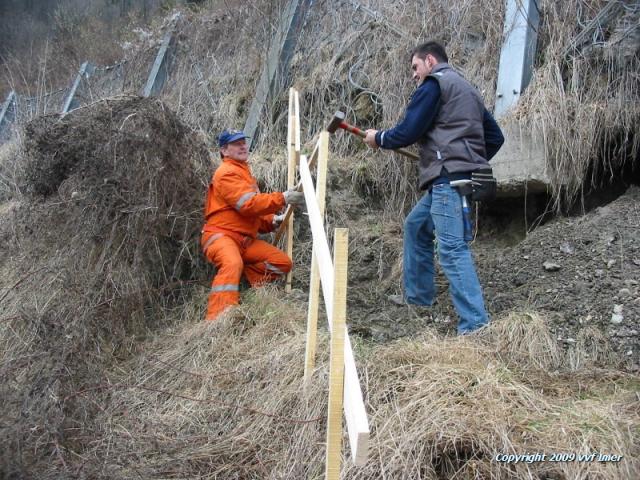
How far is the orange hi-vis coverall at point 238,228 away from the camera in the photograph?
16.3 ft

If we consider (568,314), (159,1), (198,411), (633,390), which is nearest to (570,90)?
(568,314)

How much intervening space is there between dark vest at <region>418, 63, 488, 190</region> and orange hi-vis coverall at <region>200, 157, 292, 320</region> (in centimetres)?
119

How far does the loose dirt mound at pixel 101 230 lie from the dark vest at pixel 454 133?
2.06m

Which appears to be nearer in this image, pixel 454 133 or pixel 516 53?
pixel 454 133

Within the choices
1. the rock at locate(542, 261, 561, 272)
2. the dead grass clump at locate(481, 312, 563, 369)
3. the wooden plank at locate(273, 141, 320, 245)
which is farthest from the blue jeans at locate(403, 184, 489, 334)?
the wooden plank at locate(273, 141, 320, 245)

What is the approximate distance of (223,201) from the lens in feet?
17.0

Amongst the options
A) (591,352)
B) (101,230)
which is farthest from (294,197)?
(591,352)

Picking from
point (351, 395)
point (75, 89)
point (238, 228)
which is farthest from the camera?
point (75, 89)

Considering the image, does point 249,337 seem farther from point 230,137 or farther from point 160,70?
point 160,70

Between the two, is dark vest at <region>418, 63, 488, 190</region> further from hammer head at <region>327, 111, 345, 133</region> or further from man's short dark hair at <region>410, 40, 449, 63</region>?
hammer head at <region>327, 111, 345, 133</region>

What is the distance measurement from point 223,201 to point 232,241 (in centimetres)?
32

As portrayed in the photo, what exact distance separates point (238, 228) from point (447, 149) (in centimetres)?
177

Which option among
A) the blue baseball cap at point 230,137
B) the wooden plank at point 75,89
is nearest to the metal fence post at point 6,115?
the wooden plank at point 75,89

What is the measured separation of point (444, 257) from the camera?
13.5 feet
